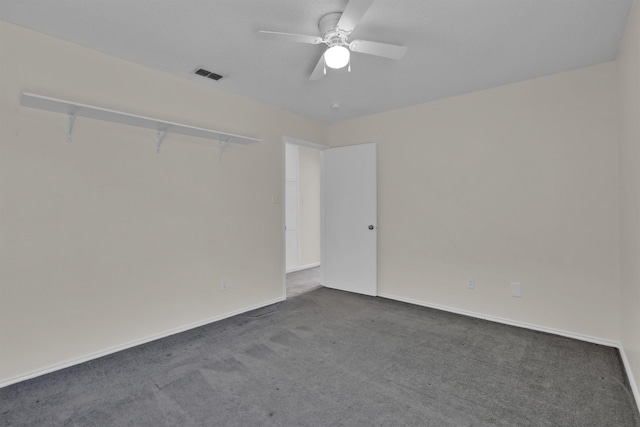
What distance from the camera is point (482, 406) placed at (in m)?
1.86

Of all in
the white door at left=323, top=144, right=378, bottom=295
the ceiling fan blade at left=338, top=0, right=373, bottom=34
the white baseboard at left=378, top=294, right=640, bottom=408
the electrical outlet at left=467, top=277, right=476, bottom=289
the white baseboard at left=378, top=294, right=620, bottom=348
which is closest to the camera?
the ceiling fan blade at left=338, top=0, right=373, bottom=34

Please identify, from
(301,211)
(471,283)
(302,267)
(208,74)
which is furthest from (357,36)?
(302,267)

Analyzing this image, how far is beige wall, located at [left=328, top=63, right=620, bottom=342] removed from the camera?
2.71m

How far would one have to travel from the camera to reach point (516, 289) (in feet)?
10.2

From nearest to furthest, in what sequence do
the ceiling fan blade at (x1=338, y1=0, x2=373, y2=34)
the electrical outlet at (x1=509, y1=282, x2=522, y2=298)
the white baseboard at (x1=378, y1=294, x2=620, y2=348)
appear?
the ceiling fan blade at (x1=338, y1=0, x2=373, y2=34) → the white baseboard at (x1=378, y1=294, x2=620, y2=348) → the electrical outlet at (x1=509, y1=282, x2=522, y2=298)

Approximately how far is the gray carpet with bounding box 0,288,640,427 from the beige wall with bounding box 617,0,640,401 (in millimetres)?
370

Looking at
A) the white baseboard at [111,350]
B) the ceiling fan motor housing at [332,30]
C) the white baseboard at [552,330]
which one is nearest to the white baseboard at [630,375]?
the white baseboard at [552,330]

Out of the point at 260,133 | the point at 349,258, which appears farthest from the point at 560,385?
the point at 260,133

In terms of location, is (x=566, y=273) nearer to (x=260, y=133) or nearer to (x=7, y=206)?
(x=260, y=133)

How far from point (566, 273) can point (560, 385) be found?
118 centimetres

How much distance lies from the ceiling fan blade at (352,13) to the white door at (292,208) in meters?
3.93

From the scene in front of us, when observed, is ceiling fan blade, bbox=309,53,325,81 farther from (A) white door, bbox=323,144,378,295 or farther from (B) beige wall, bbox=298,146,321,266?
(B) beige wall, bbox=298,146,321,266

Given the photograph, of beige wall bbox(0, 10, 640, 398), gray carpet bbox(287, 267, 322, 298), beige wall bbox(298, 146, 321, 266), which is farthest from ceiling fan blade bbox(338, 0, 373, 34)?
beige wall bbox(298, 146, 321, 266)

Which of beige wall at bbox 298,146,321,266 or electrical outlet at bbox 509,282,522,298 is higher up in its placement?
beige wall at bbox 298,146,321,266
